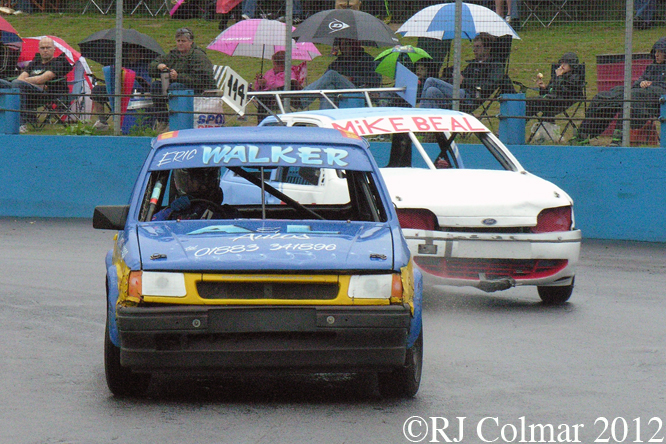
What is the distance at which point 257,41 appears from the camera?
15898 millimetres

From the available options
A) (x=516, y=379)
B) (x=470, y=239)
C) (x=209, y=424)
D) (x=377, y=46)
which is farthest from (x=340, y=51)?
(x=209, y=424)

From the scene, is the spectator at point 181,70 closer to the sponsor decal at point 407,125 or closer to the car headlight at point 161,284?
the sponsor decal at point 407,125

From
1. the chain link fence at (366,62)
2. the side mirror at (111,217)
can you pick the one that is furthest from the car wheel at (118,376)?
the chain link fence at (366,62)

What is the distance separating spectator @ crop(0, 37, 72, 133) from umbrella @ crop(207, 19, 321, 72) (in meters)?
2.42

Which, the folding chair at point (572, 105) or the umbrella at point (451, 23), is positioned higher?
the umbrella at point (451, 23)

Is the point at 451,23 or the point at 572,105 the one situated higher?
the point at 451,23

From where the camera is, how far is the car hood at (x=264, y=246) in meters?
5.59

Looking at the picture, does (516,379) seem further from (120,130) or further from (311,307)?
(120,130)

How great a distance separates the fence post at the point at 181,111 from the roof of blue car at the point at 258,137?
8.91 metres

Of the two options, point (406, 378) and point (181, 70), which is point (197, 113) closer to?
point (181, 70)

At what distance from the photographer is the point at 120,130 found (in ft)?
52.9

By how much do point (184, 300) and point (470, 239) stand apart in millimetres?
3664

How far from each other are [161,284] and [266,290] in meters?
0.52

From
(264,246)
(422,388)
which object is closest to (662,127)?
(422,388)
